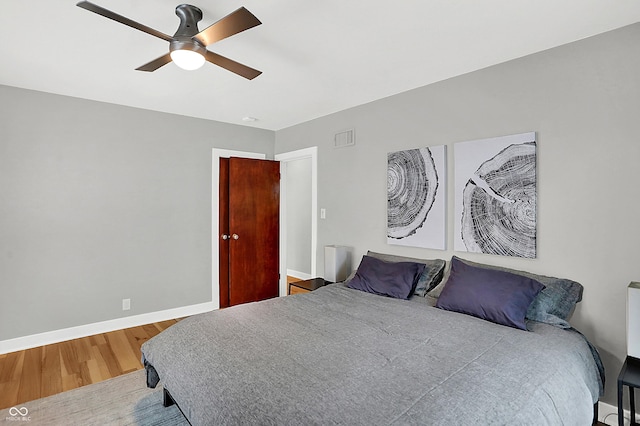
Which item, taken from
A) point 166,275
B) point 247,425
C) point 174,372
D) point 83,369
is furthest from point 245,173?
point 247,425

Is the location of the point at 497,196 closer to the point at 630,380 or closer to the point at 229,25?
the point at 630,380

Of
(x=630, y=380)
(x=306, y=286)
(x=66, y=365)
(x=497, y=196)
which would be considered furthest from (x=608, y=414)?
(x=66, y=365)

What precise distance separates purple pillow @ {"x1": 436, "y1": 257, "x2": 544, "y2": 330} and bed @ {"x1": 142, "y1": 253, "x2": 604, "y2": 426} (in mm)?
66

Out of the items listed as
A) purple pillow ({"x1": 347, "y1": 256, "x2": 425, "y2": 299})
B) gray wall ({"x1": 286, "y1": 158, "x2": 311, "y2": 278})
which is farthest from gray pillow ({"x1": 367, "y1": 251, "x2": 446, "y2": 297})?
gray wall ({"x1": 286, "y1": 158, "x2": 311, "y2": 278})

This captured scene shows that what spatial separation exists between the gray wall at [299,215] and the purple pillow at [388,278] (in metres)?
2.85

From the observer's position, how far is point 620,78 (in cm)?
207

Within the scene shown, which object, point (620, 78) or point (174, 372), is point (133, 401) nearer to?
point (174, 372)

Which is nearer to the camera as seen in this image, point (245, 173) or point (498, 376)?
point (498, 376)

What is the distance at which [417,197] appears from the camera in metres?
3.11

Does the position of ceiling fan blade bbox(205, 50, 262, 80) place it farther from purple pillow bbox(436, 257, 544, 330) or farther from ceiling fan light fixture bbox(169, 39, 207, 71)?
purple pillow bbox(436, 257, 544, 330)

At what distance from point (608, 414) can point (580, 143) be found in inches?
69.2

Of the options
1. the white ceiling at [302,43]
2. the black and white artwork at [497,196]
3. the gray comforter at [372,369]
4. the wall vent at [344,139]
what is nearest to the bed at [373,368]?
the gray comforter at [372,369]

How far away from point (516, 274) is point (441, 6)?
5.94ft

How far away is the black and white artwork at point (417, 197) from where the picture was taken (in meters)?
2.94
